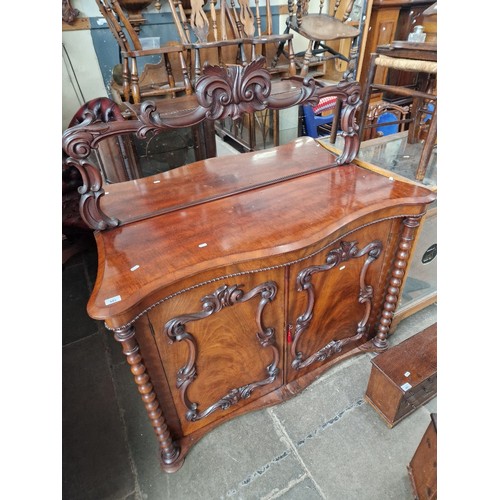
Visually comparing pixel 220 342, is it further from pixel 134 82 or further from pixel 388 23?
pixel 388 23

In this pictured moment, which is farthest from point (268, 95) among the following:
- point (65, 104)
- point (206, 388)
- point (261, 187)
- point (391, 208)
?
point (65, 104)

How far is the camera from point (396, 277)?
1359mm

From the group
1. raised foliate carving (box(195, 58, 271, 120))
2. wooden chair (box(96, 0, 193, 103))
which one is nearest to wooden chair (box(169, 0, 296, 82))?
wooden chair (box(96, 0, 193, 103))

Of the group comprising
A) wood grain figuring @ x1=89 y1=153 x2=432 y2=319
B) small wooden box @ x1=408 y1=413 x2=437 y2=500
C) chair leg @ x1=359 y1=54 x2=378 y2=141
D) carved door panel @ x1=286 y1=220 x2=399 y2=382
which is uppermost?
chair leg @ x1=359 y1=54 x2=378 y2=141

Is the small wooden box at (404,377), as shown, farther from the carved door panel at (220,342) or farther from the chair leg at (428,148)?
the chair leg at (428,148)

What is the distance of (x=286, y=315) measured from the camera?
3.72 ft

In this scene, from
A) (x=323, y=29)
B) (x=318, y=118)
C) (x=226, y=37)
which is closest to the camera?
(x=226, y=37)

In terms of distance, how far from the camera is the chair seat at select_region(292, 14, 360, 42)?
2683 mm

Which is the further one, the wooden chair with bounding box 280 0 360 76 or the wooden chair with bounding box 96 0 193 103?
the wooden chair with bounding box 280 0 360 76

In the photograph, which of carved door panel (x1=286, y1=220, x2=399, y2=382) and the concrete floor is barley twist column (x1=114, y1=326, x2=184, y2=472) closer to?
the concrete floor

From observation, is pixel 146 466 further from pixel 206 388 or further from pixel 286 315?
pixel 286 315

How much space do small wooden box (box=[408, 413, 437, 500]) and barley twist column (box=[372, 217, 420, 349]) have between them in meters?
0.54

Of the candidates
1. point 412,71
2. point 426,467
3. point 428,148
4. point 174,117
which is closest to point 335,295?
point 426,467

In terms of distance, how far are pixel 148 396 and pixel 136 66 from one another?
206 cm
